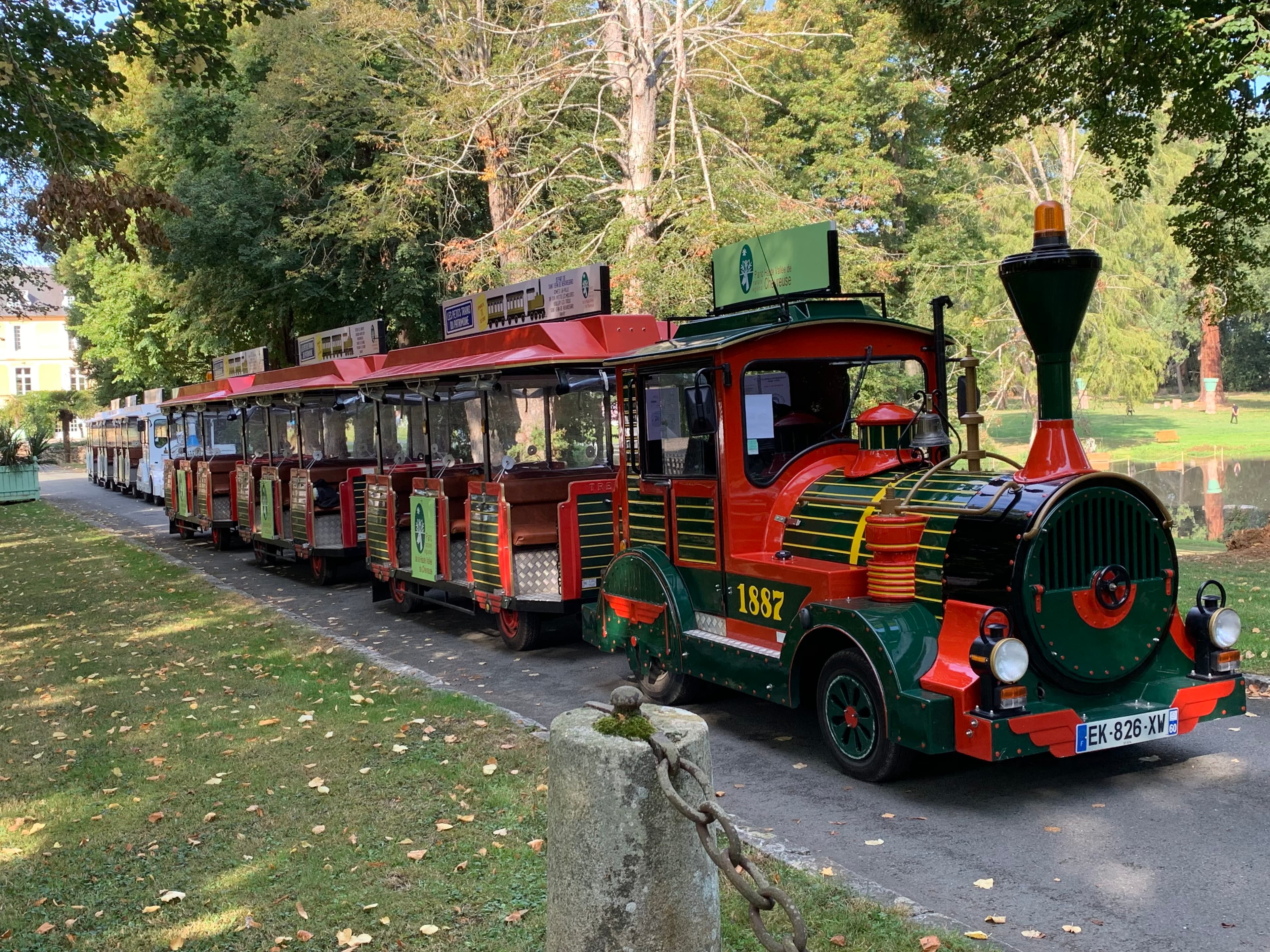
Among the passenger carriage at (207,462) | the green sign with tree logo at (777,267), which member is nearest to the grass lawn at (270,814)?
the green sign with tree logo at (777,267)

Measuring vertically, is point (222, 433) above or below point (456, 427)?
above

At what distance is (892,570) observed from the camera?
600 cm

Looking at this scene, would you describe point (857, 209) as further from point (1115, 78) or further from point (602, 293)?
point (602, 293)

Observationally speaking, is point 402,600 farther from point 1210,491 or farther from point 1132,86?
point 1210,491

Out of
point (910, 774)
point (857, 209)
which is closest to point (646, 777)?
point (910, 774)

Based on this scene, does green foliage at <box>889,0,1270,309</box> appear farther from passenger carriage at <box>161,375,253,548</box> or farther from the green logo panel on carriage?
passenger carriage at <box>161,375,253,548</box>

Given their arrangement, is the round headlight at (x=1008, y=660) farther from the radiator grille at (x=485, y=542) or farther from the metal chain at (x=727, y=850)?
the radiator grille at (x=485, y=542)

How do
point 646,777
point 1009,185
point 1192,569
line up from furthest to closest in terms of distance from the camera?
point 1009,185, point 1192,569, point 646,777

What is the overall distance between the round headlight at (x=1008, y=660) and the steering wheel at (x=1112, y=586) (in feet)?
1.96

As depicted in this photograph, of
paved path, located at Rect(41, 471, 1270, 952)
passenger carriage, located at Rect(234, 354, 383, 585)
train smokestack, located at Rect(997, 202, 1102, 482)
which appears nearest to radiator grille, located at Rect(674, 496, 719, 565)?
paved path, located at Rect(41, 471, 1270, 952)

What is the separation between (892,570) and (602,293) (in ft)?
16.7

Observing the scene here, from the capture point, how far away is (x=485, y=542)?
10500 mm

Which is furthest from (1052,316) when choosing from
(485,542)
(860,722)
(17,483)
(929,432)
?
(17,483)

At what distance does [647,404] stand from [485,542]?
3097 millimetres
